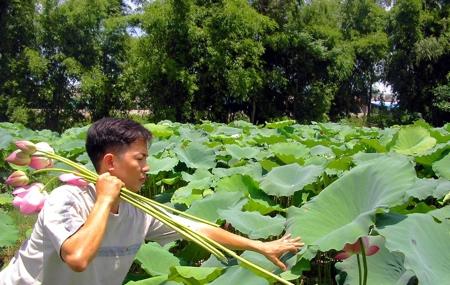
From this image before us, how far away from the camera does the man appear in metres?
1.51

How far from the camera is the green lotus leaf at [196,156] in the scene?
405 cm

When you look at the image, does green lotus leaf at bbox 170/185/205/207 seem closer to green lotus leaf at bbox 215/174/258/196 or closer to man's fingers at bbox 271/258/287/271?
green lotus leaf at bbox 215/174/258/196

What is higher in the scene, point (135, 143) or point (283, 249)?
point (135, 143)

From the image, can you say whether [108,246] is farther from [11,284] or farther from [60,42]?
[60,42]

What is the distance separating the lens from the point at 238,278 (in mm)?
1592

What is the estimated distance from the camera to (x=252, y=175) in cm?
325

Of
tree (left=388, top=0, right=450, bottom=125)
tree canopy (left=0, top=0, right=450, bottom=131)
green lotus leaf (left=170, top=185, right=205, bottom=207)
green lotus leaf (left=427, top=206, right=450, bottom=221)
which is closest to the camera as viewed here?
green lotus leaf (left=427, top=206, right=450, bottom=221)

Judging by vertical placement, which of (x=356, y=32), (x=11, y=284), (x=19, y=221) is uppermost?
(x=356, y=32)

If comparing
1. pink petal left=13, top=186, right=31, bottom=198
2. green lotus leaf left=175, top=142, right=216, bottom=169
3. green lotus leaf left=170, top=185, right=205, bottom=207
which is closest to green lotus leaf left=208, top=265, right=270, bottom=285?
pink petal left=13, top=186, right=31, bottom=198

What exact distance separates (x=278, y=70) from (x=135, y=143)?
15.1 metres

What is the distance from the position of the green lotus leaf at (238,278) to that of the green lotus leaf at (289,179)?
1.12 metres

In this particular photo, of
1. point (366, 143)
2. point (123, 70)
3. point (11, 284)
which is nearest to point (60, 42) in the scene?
point (123, 70)

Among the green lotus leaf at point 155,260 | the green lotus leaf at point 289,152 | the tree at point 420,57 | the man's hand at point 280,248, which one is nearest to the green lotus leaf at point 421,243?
the man's hand at point 280,248

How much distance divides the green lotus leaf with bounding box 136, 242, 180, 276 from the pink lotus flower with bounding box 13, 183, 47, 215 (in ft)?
2.05
